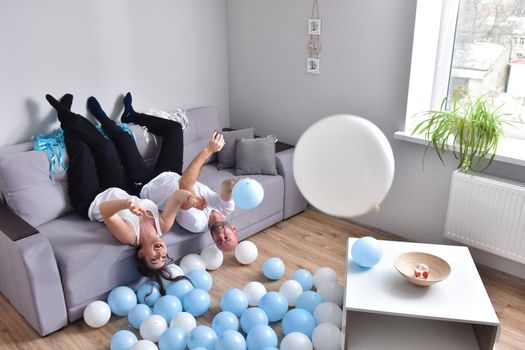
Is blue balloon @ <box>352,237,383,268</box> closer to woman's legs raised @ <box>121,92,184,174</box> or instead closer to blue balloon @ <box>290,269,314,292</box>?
blue balloon @ <box>290,269,314,292</box>

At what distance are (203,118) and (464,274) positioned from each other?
2238mm

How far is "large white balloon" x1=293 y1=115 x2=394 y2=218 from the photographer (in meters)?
1.24

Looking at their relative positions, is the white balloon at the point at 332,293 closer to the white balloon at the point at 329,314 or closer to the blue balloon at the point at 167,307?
the white balloon at the point at 329,314

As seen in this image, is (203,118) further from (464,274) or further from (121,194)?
(464,274)

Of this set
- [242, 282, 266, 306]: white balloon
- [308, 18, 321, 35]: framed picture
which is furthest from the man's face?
[308, 18, 321, 35]: framed picture

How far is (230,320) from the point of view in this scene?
7.90 feet

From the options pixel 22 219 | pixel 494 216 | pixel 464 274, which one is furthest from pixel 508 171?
pixel 22 219

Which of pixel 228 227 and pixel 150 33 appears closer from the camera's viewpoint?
pixel 228 227

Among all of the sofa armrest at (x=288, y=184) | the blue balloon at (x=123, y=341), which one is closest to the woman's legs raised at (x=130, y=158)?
the sofa armrest at (x=288, y=184)

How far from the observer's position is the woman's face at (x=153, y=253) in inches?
104

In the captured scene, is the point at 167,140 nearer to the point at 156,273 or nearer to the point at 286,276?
the point at 156,273

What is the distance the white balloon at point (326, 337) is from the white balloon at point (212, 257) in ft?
2.92

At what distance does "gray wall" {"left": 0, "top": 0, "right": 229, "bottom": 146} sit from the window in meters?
1.77

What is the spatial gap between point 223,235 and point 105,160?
2.91 feet
